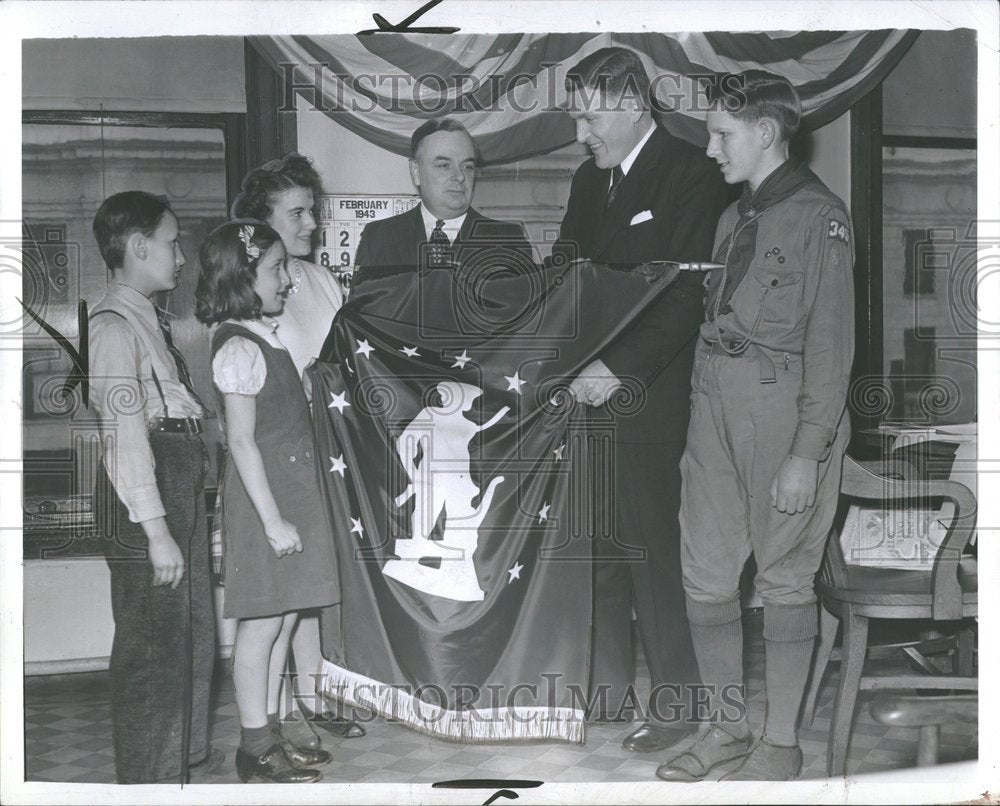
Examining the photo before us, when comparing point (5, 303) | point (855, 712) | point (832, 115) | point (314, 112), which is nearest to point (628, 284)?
point (832, 115)

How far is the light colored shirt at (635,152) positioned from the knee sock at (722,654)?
1.58 meters

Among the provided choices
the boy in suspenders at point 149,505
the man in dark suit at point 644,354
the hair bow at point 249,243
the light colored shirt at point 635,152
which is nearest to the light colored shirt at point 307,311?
the hair bow at point 249,243

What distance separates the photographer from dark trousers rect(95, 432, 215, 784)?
3768mm

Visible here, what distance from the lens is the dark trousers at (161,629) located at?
3.77 metres

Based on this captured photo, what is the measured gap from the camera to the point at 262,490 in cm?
374

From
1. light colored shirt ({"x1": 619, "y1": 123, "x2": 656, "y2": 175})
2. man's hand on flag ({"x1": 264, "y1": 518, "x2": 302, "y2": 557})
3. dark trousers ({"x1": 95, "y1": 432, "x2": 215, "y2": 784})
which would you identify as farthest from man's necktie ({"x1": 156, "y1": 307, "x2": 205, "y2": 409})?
light colored shirt ({"x1": 619, "y1": 123, "x2": 656, "y2": 175})

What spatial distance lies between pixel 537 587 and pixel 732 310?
121 centimetres

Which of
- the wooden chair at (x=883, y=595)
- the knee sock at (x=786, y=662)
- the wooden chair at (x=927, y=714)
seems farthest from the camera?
the knee sock at (x=786, y=662)

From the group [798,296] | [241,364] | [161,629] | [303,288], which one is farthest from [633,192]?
[161,629]

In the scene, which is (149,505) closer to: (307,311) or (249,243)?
(307,311)

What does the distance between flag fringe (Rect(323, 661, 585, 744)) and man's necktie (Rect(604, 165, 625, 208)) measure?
1.85 meters

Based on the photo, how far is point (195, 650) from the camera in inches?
150

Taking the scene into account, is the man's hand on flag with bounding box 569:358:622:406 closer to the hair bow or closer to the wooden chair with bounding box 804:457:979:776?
the wooden chair with bounding box 804:457:979:776

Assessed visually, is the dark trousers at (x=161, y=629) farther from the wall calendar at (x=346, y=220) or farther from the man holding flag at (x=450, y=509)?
the wall calendar at (x=346, y=220)
